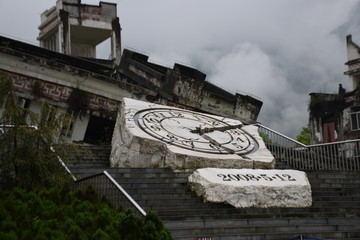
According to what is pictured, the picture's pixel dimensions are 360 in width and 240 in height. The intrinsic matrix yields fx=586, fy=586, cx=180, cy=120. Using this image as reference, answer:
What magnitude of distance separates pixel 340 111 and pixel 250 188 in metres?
21.7

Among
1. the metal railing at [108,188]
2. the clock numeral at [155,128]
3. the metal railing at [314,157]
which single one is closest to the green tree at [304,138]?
the metal railing at [314,157]

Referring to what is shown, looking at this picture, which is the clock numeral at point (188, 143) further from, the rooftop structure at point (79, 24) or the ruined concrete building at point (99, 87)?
the rooftop structure at point (79, 24)

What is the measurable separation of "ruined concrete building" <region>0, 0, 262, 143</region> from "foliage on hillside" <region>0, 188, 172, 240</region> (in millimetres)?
11980

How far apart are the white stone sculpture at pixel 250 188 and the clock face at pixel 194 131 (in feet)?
6.46

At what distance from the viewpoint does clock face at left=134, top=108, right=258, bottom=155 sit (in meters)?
15.1

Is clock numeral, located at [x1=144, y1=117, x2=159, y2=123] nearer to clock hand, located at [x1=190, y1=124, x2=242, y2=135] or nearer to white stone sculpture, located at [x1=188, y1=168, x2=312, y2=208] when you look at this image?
clock hand, located at [x1=190, y1=124, x2=242, y2=135]

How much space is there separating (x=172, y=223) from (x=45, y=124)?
366cm

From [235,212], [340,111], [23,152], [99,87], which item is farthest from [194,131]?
→ [340,111]

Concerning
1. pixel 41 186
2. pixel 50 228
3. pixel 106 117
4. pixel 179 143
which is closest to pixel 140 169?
pixel 179 143

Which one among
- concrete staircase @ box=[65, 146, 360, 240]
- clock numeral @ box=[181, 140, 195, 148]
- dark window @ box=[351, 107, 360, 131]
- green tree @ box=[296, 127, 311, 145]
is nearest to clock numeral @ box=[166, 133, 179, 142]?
clock numeral @ box=[181, 140, 195, 148]

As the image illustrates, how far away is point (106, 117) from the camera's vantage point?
2347 centimetres

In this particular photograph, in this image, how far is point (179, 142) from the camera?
15.0 m

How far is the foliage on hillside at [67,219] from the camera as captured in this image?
8391 mm

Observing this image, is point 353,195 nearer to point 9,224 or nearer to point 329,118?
point 9,224
